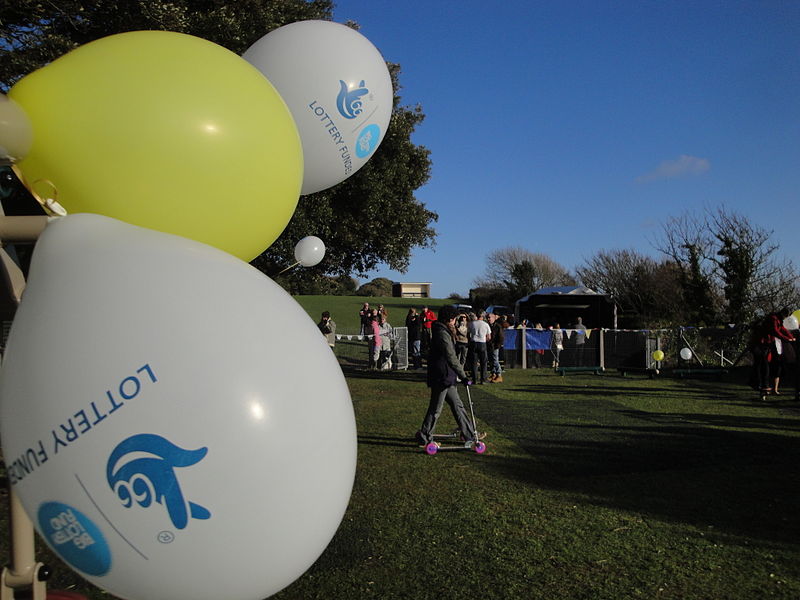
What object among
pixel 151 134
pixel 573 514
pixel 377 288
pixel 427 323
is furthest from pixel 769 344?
pixel 377 288

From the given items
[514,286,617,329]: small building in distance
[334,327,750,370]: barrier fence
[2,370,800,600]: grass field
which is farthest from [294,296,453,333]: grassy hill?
[2,370,800,600]: grass field

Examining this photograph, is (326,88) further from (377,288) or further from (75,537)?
(377,288)

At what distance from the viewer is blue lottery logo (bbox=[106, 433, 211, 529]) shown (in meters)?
1.54

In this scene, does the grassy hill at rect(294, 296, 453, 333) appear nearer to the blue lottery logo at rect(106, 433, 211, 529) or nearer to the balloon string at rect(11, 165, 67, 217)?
the balloon string at rect(11, 165, 67, 217)

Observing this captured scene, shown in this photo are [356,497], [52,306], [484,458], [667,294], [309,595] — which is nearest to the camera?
[52,306]

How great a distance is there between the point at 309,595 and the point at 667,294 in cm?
2892

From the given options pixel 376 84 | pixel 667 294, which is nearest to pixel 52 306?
pixel 376 84

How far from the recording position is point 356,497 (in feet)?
18.2

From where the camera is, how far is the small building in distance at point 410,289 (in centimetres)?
8275

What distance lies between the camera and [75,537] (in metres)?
1.64

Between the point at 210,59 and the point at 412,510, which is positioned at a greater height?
the point at 210,59

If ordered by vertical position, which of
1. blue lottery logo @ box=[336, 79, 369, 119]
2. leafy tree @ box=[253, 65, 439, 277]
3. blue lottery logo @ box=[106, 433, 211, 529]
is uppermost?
leafy tree @ box=[253, 65, 439, 277]

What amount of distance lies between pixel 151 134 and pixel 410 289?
271 ft

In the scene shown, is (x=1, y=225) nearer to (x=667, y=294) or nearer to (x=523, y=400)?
(x=523, y=400)
